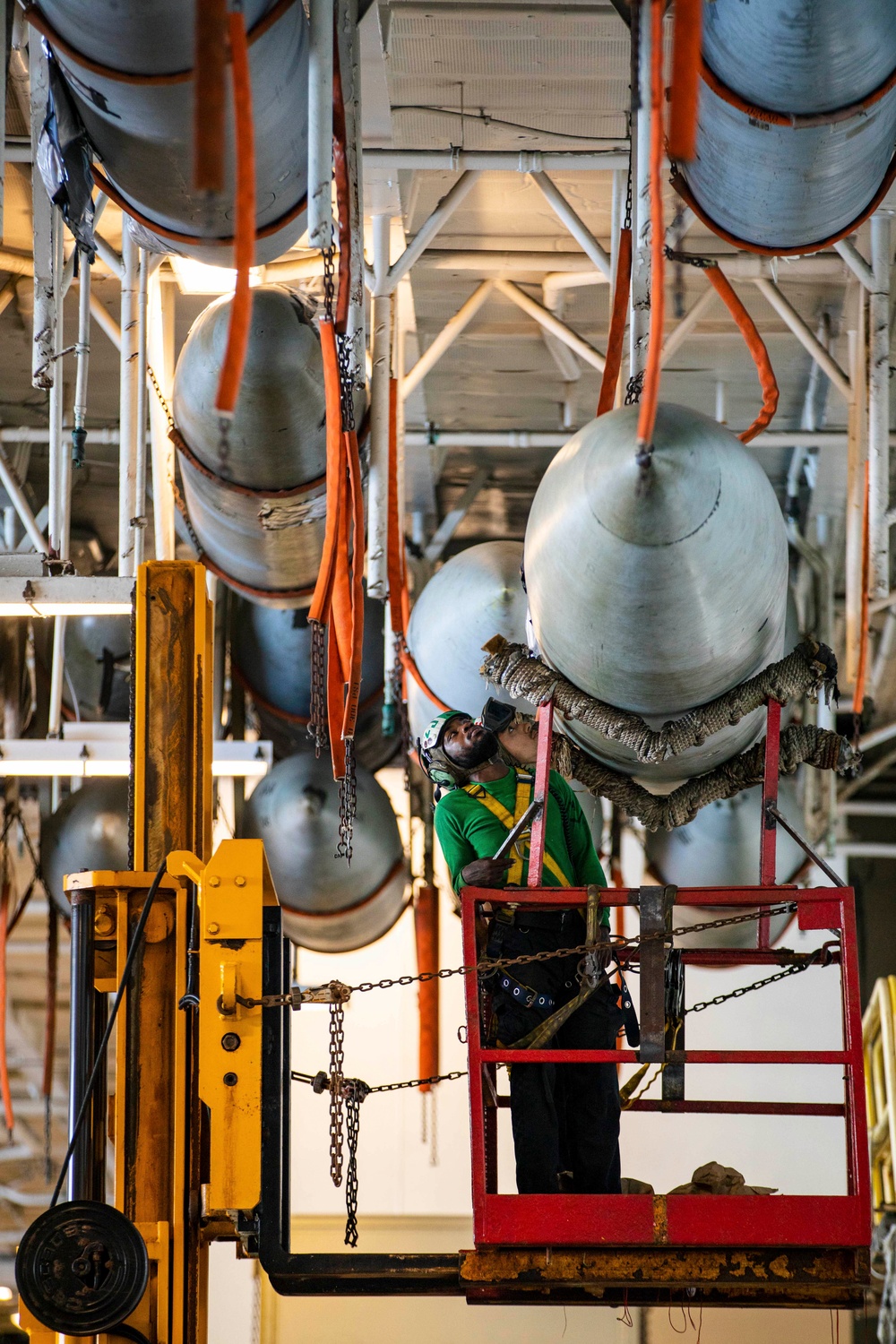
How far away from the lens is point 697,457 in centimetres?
489

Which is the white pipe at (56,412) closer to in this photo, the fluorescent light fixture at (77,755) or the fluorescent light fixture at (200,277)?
the fluorescent light fixture at (200,277)

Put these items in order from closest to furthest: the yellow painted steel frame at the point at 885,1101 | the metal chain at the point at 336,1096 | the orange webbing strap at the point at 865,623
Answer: the metal chain at the point at 336,1096
the orange webbing strap at the point at 865,623
the yellow painted steel frame at the point at 885,1101

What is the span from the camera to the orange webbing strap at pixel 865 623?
27.8 feet

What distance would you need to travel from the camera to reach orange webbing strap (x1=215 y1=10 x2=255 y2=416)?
3.20 meters

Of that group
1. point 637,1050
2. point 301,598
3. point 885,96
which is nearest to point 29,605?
point 301,598

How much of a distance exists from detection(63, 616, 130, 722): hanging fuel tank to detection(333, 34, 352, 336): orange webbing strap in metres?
7.53

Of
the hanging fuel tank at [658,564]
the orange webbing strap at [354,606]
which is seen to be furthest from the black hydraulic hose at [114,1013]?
the hanging fuel tank at [658,564]

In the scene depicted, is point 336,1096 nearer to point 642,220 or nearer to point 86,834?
point 642,220

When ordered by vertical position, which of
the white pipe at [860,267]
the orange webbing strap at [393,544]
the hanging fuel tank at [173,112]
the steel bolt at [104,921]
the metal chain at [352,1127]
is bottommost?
the metal chain at [352,1127]

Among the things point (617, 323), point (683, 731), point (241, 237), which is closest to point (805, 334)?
point (617, 323)

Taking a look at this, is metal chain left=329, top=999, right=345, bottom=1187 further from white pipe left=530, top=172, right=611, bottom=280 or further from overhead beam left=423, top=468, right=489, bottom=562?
overhead beam left=423, top=468, right=489, bottom=562

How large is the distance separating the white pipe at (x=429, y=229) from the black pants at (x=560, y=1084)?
4.10 metres

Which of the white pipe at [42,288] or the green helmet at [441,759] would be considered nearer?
the green helmet at [441,759]

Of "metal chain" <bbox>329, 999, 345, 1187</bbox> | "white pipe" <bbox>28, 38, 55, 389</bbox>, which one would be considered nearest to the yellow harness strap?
"metal chain" <bbox>329, 999, 345, 1187</bbox>
